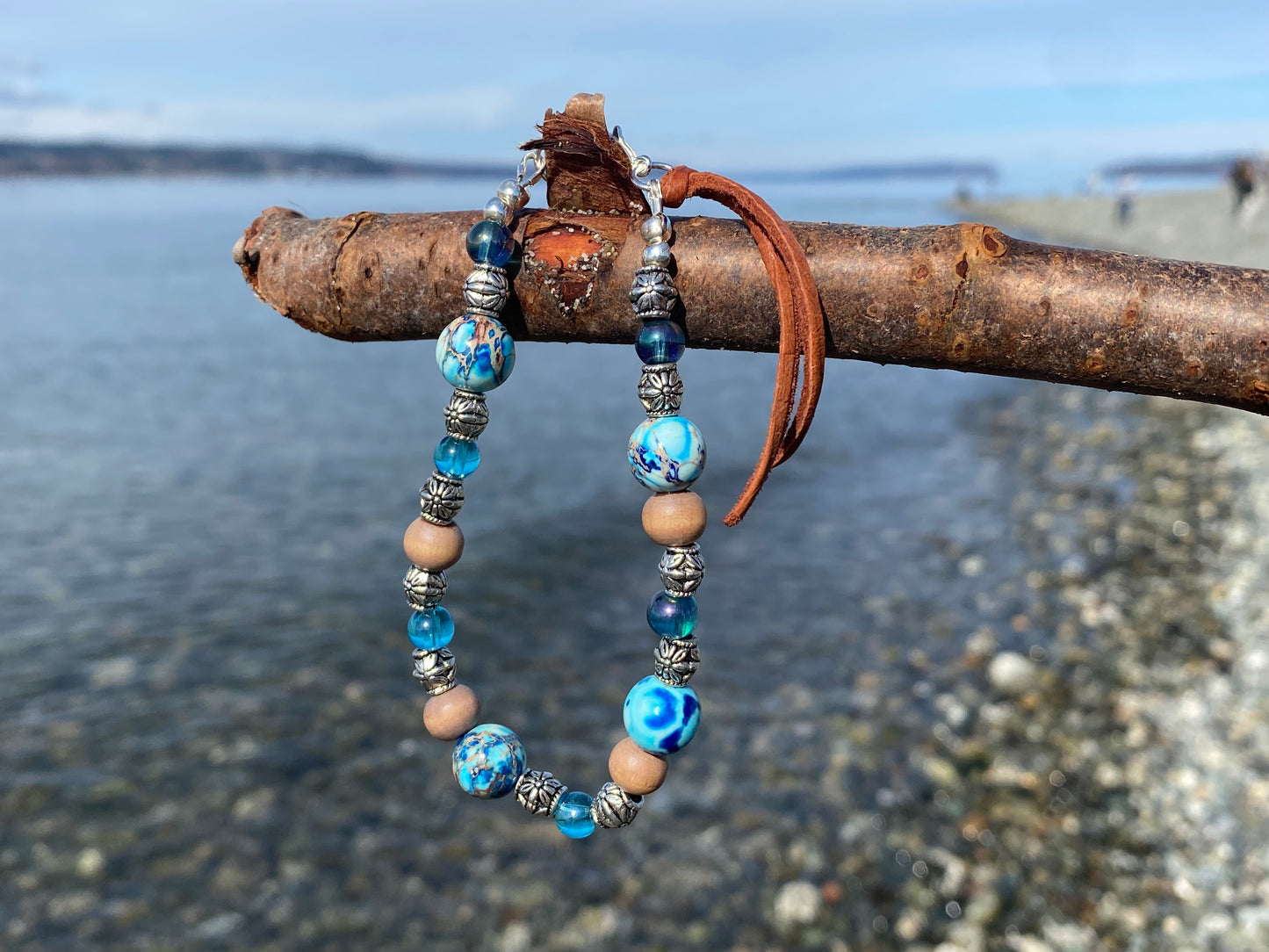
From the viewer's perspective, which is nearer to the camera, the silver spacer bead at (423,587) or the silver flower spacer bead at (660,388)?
the silver flower spacer bead at (660,388)

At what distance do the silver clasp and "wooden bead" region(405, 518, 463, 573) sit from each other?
1.17 m

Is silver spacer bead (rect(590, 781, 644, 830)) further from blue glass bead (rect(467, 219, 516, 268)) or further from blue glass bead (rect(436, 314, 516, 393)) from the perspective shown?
blue glass bead (rect(467, 219, 516, 268))

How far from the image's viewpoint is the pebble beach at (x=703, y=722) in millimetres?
5934

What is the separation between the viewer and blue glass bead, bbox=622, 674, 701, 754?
273cm

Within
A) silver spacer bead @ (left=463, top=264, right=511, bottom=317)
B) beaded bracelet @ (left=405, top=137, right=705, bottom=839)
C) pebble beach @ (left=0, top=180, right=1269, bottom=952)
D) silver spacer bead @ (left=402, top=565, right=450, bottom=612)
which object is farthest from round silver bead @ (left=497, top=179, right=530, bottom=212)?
pebble beach @ (left=0, top=180, right=1269, bottom=952)

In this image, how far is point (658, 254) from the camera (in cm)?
224

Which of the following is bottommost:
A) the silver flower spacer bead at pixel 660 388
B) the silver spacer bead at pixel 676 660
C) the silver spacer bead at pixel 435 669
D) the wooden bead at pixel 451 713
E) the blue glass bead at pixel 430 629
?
the wooden bead at pixel 451 713

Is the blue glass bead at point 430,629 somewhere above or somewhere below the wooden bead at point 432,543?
below

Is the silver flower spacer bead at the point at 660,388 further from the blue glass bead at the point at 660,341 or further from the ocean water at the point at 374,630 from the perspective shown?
the ocean water at the point at 374,630

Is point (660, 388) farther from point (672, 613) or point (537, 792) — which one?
point (537, 792)

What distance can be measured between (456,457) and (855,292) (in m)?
1.28

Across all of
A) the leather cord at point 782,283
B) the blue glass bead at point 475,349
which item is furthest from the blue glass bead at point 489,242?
the leather cord at point 782,283

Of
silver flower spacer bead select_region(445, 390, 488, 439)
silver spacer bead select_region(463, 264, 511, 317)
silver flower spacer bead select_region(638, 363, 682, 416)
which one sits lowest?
silver flower spacer bead select_region(445, 390, 488, 439)

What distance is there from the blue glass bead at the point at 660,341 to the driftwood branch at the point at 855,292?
70mm
